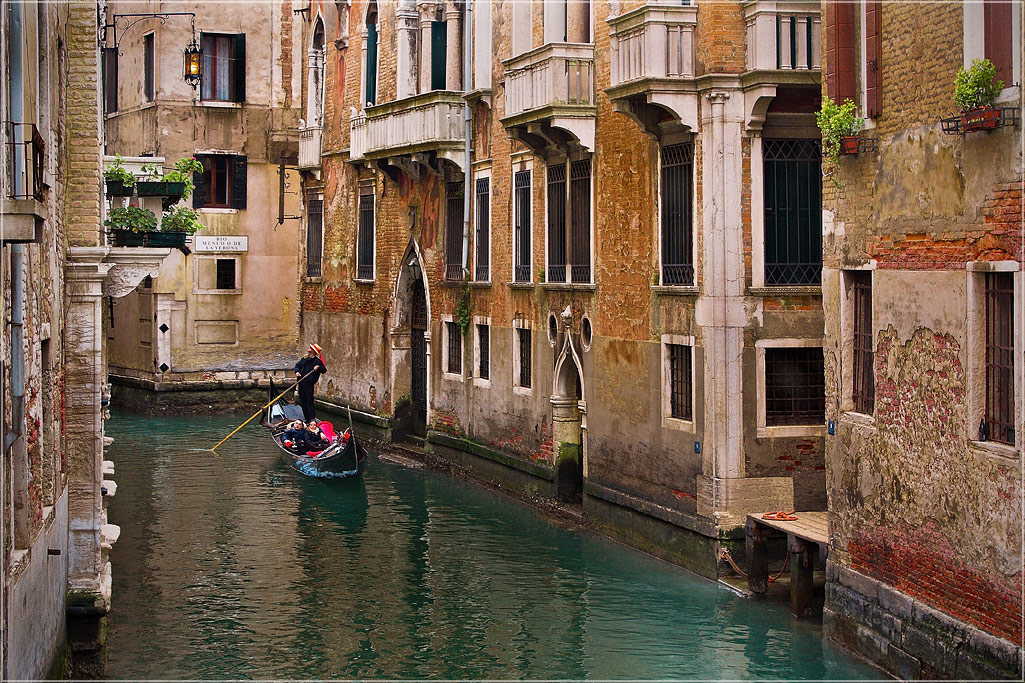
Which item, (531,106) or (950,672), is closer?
(950,672)

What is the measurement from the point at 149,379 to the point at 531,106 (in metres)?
15.3

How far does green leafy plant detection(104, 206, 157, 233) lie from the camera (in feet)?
41.9

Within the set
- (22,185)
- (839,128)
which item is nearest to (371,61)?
(839,128)

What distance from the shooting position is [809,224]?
47.6ft

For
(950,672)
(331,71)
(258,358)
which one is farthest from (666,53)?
(258,358)

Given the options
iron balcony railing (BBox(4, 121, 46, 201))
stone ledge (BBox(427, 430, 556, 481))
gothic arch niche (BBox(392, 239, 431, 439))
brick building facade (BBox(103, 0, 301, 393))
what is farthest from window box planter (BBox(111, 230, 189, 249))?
brick building facade (BBox(103, 0, 301, 393))

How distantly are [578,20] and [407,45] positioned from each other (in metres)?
5.56

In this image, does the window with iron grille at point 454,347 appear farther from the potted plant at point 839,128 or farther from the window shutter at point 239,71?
the potted plant at point 839,128

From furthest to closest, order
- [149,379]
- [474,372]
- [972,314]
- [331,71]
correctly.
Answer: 1. [149,379]
2. [331,71]
3. [474,372]
4. [972,314]

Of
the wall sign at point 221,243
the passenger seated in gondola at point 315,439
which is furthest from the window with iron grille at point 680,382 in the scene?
the wall sign at point 221,243

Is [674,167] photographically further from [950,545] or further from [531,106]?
[950,545]

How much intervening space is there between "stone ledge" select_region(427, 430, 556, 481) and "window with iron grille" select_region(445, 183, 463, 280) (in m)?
2.45

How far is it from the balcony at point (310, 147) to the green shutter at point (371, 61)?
2820mm

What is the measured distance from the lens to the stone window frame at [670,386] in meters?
14.6
